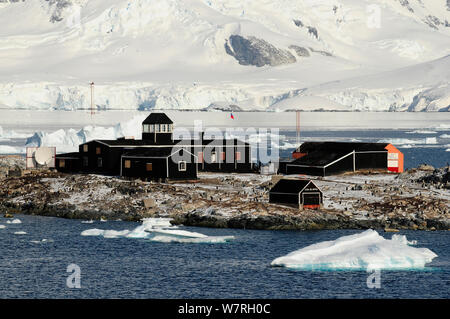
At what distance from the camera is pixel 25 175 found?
7375 cm

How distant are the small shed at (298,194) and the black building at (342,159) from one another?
36.7 ft

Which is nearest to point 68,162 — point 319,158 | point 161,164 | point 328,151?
point 161,164

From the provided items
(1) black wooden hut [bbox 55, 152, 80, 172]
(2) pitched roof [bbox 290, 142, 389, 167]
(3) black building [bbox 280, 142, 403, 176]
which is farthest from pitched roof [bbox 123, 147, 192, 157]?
(2) pitched roof [bbox 290, 142, 389, 167]

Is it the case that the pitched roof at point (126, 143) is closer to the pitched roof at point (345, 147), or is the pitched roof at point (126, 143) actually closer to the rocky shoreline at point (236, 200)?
the rocky shoreline at point (236, 200)

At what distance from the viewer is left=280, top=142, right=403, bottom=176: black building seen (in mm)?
72000

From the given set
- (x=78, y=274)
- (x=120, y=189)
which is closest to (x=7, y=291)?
(x=78, y=274)

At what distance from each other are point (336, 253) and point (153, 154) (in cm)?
2864

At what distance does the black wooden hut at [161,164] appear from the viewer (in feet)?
227

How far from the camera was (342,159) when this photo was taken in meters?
72.8

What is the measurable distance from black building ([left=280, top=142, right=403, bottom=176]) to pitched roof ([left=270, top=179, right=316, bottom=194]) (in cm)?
1075
